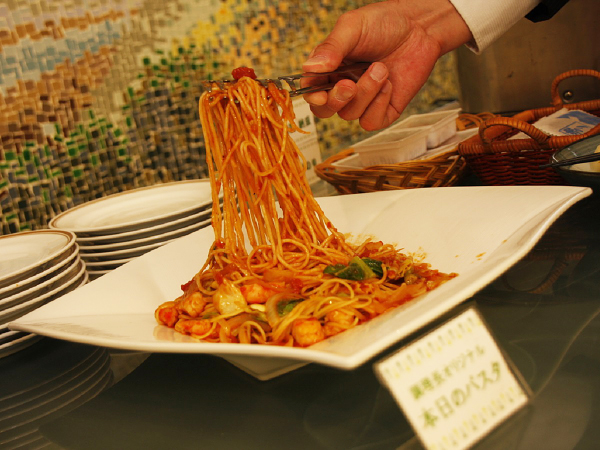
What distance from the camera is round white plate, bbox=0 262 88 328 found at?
1.34 meters

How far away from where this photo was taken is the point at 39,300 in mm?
1383

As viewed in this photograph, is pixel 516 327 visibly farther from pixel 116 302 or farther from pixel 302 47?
pixel 302 47

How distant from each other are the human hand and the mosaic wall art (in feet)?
2.49

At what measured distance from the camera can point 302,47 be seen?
2922 mm

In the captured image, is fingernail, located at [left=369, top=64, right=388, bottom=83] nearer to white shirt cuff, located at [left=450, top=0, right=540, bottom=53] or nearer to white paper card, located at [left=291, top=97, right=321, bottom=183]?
white shirt cuff, located at [left=450, top=0, right=540, bottom=53]

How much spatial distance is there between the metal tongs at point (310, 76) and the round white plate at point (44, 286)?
602mm

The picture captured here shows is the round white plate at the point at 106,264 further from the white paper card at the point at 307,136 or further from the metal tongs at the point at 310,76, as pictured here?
the white paper card at the point at 307,136

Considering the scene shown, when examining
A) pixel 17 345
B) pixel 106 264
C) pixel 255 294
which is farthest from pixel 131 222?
pixel 255 294

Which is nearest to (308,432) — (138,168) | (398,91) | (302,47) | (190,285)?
(190,285)

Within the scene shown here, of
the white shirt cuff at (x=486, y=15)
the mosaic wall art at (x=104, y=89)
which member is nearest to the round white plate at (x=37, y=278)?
the mosaic wall art at (x=104, y=89)

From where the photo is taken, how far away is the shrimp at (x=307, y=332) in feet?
3.34

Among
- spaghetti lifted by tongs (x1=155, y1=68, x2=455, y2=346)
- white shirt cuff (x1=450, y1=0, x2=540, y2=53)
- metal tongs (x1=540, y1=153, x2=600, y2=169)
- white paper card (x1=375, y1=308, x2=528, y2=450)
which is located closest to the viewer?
white paper card (x1=375, y1=308, x2=528, y2=450)

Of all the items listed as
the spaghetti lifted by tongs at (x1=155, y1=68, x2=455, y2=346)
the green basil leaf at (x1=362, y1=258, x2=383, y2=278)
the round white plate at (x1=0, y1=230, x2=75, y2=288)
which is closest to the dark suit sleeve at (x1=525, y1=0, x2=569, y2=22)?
the spaghetti lifted by tongs at (x1=155, y1=68, x2=455, y2=346)

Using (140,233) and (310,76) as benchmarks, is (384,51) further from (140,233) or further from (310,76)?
(140,233)
